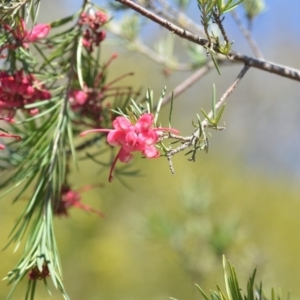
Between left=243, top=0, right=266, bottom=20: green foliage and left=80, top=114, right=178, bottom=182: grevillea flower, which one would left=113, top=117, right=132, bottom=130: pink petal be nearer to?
left=80, top=114, right=178, bottom=182: grevillea flower

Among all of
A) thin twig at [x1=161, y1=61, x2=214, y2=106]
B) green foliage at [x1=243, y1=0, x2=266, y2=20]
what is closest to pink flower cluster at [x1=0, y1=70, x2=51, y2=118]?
thin twig at [x1=161, y1=61, x2=214, y2=106]

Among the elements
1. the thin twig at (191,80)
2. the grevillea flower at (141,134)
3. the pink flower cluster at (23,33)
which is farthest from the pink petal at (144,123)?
the thin twig at (191,80)

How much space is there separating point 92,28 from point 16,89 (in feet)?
0.27

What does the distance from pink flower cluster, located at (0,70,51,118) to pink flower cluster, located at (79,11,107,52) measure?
0.05 meters

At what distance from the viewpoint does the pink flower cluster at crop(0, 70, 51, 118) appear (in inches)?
15.4

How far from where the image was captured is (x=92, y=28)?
436mm

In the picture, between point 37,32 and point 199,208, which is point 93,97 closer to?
point 37,32

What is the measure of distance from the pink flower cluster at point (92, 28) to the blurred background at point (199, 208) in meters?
0.41

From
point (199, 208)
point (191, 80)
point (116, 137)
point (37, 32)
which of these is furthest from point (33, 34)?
point (199, 208)

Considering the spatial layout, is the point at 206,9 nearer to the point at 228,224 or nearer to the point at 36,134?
the point at 36,134

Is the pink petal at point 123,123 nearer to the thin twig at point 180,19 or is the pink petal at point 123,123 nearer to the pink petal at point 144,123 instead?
the pink petal at point 144,123

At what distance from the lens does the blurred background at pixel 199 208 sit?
1.07 metres

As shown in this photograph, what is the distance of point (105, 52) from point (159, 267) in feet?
6.22

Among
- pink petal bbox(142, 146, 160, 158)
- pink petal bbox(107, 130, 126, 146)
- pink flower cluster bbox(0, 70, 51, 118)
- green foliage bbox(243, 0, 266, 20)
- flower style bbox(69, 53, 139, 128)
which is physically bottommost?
pink petal bbox(142, 146, 160, 158)
